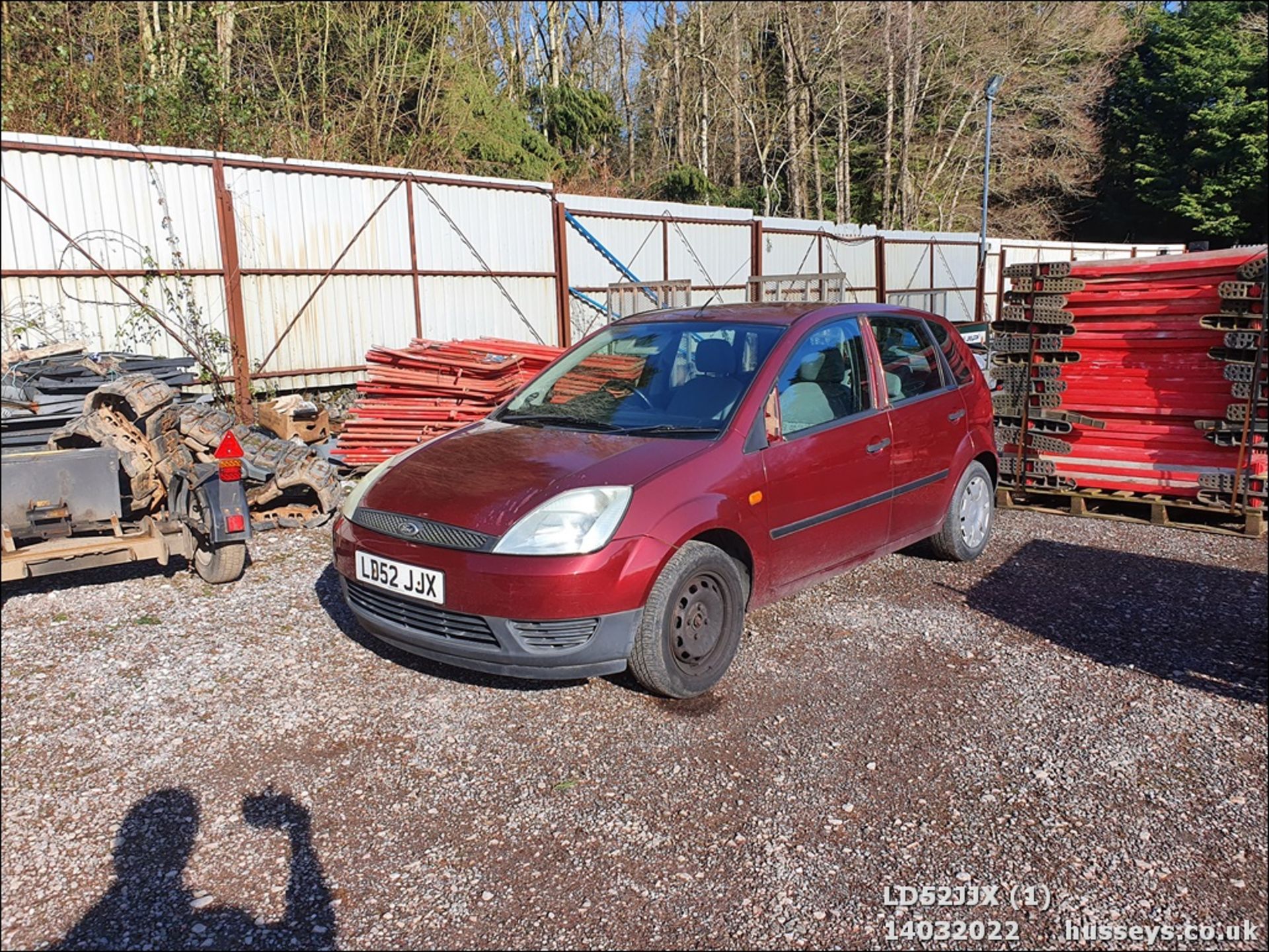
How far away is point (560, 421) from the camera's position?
182 inches

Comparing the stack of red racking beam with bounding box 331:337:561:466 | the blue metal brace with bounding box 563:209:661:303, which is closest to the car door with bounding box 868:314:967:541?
the stack of red racking beam with bounding box 331:337:561:466

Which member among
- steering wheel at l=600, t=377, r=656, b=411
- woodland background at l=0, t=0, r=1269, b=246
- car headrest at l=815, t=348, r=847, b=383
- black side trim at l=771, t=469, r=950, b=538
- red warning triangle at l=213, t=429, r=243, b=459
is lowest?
black side trim at l=771, t=469, r=950, b=538

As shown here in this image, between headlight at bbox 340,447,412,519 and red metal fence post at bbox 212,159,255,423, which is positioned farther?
red metal fence post at bbox 212,159,255,423

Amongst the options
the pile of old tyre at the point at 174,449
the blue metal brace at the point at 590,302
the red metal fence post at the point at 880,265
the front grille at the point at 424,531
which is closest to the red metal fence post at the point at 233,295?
the pile of old tyre at the point at 174,449

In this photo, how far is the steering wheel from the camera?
4613mm

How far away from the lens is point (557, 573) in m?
3.59

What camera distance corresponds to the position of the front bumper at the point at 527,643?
12.0 ft

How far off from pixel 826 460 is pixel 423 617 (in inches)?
80.7

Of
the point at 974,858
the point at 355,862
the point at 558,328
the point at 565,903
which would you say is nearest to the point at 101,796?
the point at 355,862

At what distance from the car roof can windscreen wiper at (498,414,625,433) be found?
903 millimetres

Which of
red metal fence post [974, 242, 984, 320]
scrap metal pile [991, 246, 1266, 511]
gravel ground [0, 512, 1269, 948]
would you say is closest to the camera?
gravel ground [0, 512, 1269, 948]

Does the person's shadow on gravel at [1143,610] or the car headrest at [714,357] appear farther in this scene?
the car headrest at [714,357]

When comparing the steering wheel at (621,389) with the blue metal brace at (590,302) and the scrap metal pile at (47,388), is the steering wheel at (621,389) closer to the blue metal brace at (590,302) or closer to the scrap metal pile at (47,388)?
the scrap metal pile at (47,388)

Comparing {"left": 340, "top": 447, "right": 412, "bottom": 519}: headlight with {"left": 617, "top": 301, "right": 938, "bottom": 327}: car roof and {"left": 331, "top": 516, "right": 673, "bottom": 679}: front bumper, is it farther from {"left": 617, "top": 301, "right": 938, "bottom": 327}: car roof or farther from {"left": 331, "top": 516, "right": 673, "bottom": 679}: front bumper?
{"left": 617, "top": 301, "right": 938, "bottom": 327}: car roof
